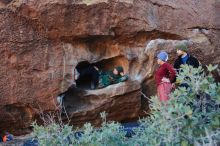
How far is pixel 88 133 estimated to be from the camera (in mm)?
2936

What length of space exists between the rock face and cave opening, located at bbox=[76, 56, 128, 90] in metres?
0.02

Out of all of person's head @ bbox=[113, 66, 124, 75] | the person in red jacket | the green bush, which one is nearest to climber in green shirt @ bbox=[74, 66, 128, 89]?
person's head @ bbox=[113, 66, 124, 75]

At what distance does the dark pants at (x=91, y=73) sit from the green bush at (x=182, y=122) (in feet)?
11.2

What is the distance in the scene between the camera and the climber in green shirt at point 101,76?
6.45m

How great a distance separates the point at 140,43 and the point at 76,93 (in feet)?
4.33

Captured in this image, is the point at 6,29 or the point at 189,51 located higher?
the point at 6,29

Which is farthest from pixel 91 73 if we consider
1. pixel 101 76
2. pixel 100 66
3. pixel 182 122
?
pixel 182 122

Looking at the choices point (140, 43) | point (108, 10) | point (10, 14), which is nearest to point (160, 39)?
point (140, 43)

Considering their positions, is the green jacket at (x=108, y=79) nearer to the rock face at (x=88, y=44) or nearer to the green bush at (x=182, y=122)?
the rock face at (x=88, y=44)

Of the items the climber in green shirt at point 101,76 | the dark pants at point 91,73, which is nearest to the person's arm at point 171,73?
the climber in green shirt at point 101,76

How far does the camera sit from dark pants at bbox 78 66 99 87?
6.46 metres

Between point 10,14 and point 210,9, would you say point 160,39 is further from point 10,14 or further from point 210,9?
point 10,14

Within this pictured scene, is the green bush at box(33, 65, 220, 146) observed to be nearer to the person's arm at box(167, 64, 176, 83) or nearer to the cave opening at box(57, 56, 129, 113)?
the person's arm at box(167, 64, 176, 83)

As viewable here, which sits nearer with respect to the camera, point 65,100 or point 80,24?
point 80,24
